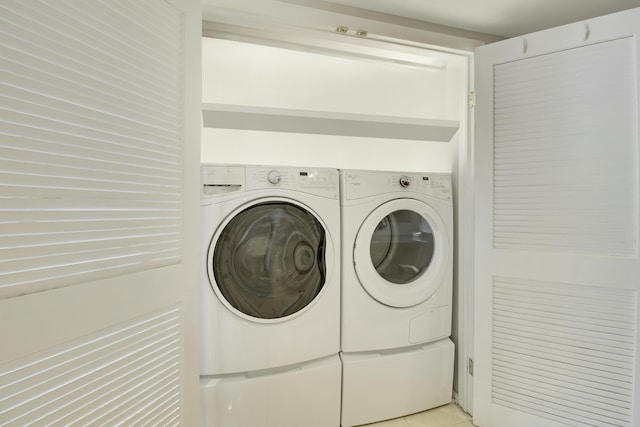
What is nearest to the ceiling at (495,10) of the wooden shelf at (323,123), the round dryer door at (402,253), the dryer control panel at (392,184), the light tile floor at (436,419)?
the wooden shelf at (323,123)

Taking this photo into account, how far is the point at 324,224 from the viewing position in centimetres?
136

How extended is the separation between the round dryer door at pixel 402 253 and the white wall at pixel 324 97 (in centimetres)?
45

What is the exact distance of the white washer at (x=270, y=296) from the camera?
121 centimetres

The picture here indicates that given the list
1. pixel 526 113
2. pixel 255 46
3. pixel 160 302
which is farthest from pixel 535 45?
pixel 160 302

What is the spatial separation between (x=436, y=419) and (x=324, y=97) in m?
2.04

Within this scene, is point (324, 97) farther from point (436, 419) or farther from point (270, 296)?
point (436, 419)

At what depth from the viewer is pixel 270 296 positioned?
130cm

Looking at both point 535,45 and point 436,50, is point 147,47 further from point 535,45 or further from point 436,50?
point 535,45

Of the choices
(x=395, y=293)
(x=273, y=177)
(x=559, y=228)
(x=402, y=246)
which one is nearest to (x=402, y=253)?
(x=402, y=246)

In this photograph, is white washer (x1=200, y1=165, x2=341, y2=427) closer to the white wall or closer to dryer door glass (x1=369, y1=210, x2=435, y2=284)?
dryer door glass (x1=369, y1=210, x2=435, y2=284)

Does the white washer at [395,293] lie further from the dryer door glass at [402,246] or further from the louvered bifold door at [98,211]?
the louvered bifold door at [98,211]

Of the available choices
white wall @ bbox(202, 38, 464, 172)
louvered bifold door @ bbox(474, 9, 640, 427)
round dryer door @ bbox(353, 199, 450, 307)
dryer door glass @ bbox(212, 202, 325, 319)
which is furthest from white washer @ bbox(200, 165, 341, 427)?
louvered bifold door @ bbox(474, 9, 640, 427)

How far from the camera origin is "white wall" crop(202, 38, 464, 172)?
65.7 inches

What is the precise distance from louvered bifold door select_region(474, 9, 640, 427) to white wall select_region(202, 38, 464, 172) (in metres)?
0.36
